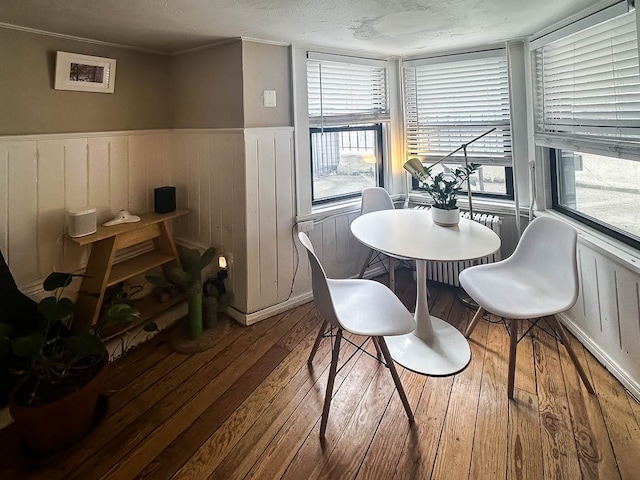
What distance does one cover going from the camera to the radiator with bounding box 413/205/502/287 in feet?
8.79

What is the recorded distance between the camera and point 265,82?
239 cm

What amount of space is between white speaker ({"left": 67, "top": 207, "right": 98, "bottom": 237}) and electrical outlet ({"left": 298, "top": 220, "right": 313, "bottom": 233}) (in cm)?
132

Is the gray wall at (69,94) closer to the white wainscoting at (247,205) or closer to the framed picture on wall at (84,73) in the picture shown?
the framed picture on wall at (84,73)

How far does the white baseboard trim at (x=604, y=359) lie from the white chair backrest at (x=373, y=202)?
144 cm

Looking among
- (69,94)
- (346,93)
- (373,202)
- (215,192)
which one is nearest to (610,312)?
(373,202)

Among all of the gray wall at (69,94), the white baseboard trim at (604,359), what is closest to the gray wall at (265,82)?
the gray wall at (69,94)

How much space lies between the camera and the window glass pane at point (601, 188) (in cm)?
189

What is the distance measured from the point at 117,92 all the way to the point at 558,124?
2.91 meters

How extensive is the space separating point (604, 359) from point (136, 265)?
285cm

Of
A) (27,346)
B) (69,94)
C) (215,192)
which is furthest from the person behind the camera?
(215,192)

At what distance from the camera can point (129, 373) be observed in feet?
6.63

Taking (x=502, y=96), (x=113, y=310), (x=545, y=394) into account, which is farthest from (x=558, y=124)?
(x=113, y=310)

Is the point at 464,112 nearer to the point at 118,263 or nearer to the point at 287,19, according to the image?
the point at 287,19

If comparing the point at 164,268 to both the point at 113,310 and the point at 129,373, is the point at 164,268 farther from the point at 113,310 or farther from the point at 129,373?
the point at 113,310
